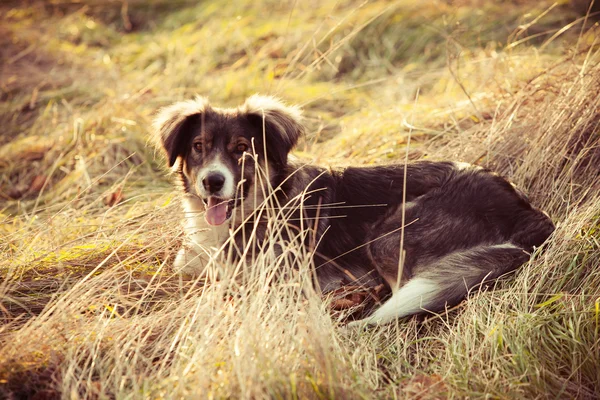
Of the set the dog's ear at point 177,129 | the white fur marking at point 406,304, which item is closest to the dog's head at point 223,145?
the dog's ear at point 177,129

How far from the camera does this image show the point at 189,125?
376cm

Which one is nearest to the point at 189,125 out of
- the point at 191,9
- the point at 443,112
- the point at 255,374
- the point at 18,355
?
the point at 18,355

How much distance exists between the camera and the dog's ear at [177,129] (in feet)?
12.1

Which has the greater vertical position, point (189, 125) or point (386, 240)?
point (189, 125)

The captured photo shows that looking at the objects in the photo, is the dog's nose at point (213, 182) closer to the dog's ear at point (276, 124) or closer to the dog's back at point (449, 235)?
the dog's ear at point (276, 124)

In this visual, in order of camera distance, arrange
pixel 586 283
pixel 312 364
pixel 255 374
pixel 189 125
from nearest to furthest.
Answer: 1. pixel 255 374
2. pixel 312 364
3. pixel 586 283
4. pixel 189 125

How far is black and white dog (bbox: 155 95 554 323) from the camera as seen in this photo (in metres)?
3.33

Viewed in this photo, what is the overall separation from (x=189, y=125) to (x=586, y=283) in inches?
103

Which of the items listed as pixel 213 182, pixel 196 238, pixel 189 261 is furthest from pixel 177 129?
pixel 189 261

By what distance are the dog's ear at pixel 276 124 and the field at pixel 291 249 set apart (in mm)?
467

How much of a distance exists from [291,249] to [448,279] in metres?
1.15

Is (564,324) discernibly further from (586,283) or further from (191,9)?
(191,9)

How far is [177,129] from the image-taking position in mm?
3680

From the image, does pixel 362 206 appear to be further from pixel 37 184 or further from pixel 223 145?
pixel 37 184
